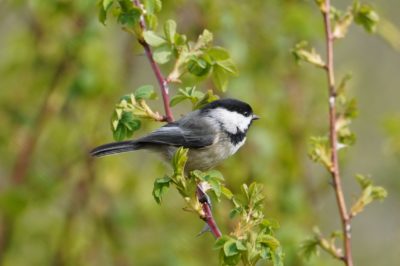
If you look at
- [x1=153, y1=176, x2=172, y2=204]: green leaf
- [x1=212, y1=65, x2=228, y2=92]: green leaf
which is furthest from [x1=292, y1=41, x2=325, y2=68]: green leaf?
[x1=153, y1=176, x2=172, y2=204]: green leaf

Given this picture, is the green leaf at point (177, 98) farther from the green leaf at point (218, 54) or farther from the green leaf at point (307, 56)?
the green leaf at point (307, 56)

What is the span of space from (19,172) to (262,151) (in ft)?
4.04

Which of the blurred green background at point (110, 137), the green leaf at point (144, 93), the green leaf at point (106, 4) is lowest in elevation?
the blurred green background at point (110, 137)

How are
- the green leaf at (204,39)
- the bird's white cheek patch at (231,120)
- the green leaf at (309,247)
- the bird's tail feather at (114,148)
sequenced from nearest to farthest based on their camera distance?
the green leaf at (204,39)
the green leaf at (309,247)
the bird's tail feather at (114,148)
the bird's white cheek patch at (231,120)

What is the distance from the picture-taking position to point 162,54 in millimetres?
1917

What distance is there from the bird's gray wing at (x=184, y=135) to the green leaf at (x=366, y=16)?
27.5 inches

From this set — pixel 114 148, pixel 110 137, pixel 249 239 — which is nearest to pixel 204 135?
pixel 114 148

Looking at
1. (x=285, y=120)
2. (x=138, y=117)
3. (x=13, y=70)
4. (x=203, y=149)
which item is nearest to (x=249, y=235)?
(x=138, y=117)

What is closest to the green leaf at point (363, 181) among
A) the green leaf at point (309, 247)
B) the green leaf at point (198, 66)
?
the green leaf at point (309, 247)

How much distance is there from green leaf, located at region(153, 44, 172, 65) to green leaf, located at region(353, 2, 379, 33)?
0.67m

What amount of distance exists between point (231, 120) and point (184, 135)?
8.8 inches

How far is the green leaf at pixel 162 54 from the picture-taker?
6.24 ft

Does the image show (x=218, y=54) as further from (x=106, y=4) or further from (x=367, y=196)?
(x=367, y=196)

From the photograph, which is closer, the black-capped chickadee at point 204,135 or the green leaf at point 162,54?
the green leaf at point 162,54
